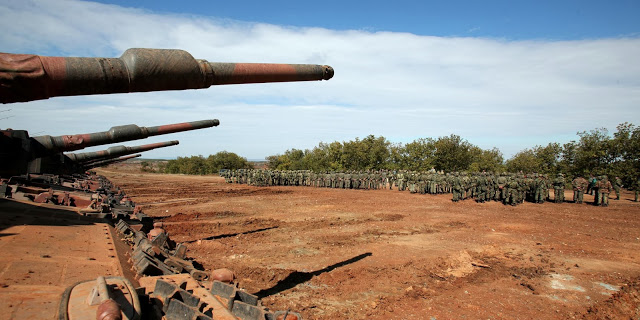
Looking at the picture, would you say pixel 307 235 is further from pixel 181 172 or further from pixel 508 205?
pixel 181 172

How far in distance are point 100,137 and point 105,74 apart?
5541 mm

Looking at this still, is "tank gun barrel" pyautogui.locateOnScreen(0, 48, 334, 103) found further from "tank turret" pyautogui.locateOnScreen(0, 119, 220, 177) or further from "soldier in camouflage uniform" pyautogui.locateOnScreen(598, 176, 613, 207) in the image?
"soldier in camouflage uniform" pyautogui.locateOnScreen(598, 176, 613, 207)

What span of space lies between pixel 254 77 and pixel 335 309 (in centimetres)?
392

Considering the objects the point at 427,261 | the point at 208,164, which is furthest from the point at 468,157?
the point at 208,164

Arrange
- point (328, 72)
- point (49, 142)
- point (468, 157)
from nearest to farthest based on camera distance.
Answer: point (328, 72), point (49, 142), point (468, 157)

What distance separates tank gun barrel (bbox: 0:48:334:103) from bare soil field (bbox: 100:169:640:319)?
13.0 feet

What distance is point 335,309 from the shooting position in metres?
5.69

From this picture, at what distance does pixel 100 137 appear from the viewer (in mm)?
7332

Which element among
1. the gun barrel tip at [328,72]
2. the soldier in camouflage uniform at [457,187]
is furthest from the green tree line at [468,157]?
the gun barrel tip at [328,72]

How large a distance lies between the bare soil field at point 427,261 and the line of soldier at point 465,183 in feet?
17.6

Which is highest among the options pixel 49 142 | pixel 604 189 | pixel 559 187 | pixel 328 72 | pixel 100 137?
pixel 328 72

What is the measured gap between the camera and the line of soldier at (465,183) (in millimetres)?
20969

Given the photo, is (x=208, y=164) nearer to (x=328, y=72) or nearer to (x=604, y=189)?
(x=604, y=189)

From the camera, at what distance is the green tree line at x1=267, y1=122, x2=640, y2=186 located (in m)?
25.9
